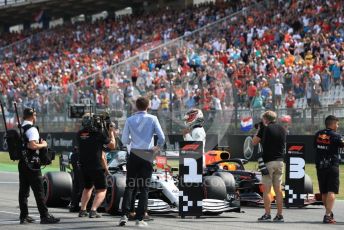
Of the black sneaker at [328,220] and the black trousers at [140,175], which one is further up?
the black trousers at [140,175]

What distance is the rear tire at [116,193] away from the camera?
533 inches

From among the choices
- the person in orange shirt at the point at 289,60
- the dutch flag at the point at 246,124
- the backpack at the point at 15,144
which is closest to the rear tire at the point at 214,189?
the backpack at the point at 15,144

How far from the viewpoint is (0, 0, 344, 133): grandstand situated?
83.7 feet

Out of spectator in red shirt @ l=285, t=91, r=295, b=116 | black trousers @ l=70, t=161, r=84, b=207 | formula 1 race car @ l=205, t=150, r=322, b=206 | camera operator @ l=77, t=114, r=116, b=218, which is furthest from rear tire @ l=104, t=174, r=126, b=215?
spectator in red shirt @ l=285, t=91, r=295, b=116

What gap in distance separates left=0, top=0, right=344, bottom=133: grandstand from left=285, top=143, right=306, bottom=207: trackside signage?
31.4 feet

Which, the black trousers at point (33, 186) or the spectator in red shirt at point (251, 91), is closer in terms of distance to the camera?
the black trousers at point (33, 186)

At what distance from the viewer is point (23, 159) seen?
40.9 ft

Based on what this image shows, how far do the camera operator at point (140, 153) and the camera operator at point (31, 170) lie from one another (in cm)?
111

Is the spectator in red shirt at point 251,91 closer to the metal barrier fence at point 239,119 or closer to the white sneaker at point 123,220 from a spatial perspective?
the metal barrier fence at point 239,119

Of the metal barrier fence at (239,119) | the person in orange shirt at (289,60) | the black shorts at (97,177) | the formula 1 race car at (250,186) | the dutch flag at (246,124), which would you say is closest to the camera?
the black shorts at (97,177)

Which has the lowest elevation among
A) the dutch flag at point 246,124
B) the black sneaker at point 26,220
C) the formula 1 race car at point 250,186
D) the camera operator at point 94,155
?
the black sneaker at point 26,220

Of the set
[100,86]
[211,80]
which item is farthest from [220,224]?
[100,86]

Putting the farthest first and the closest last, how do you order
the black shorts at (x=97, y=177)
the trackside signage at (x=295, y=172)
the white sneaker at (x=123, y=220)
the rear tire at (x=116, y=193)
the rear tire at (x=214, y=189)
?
1. the trackside signage at (x=295, y=172)
2. the rear tire at (x=214, y=189)
3. the rear tire at (x=116, y=193)
4. the black shorts at (x=97, y=177)
5. the white sneaker at (x=123, y=220)

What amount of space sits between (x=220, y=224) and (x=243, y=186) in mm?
3216
